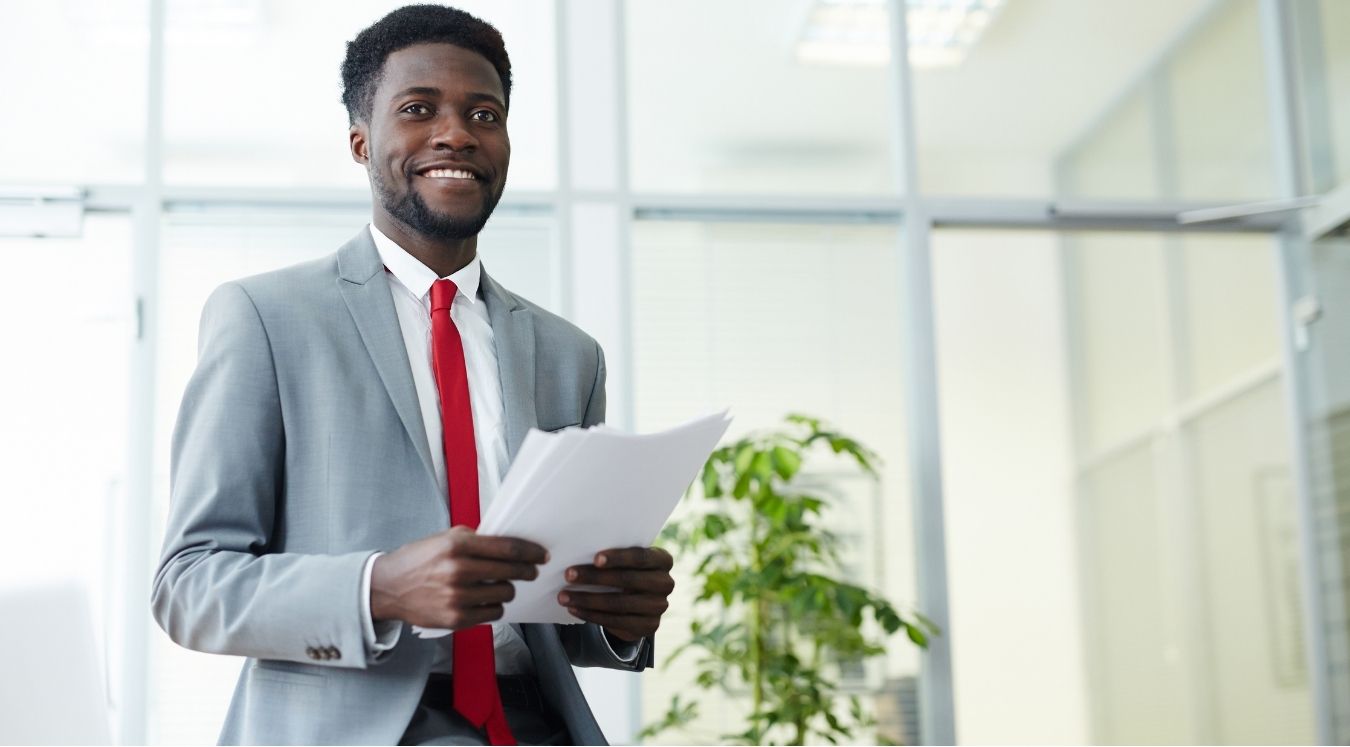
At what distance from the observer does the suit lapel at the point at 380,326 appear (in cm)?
149

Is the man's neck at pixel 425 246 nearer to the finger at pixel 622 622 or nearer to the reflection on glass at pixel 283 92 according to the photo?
the finger at pixel 622 622

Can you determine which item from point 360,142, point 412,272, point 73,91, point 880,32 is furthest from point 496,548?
point 880,32

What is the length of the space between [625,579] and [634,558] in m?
0.02

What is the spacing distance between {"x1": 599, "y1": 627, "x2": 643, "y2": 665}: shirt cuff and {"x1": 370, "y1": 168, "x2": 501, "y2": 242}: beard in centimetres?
49

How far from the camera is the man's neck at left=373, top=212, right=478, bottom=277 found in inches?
65.7

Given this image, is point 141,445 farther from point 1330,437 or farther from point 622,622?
point 1330,437

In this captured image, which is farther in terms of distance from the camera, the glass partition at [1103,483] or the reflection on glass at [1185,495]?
the glass partition at [1103,483]

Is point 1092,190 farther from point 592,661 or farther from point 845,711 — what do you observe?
point 592,661

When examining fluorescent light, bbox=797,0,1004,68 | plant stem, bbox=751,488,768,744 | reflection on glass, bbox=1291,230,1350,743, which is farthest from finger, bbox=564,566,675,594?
reflection on glass, bbox=1291,230,1350,743

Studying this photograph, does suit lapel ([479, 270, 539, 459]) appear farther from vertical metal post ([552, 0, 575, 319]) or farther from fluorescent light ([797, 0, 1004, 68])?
fluorescent light ([797, 0, 1004, 68])

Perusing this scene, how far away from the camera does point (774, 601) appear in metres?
3.71

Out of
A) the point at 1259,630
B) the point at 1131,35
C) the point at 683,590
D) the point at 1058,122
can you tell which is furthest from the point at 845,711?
the point at 1131,35

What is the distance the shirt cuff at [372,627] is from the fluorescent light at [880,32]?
3254 mm

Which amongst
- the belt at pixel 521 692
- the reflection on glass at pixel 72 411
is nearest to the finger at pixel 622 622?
the belt at pixel 521 692
